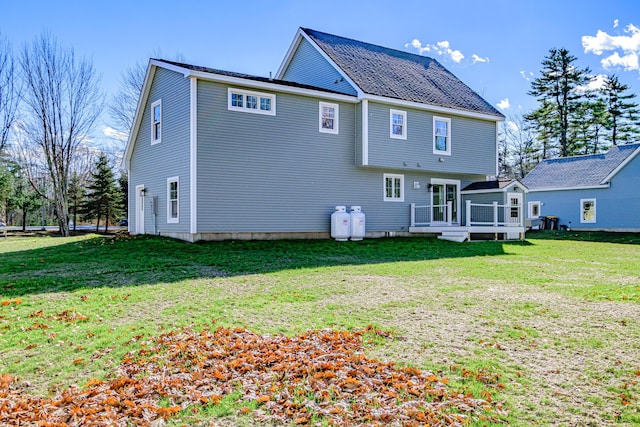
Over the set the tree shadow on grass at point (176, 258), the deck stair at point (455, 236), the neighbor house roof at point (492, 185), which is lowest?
the tree shadow on grass at point (176, 258)

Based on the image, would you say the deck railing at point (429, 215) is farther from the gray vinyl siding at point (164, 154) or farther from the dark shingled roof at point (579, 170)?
the dark shingled roof at point (579, 170)

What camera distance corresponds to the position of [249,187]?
48.7 feet

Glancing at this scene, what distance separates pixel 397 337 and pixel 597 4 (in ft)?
56.0

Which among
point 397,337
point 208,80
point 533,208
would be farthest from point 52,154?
point 533,208

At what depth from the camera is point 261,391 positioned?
3.64 metres

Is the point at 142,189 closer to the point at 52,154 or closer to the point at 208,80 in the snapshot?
the point at 208,80

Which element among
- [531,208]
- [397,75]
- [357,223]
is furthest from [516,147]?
[357,223]

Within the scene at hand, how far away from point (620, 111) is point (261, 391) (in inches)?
1790

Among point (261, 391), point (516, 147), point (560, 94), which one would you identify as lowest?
point (261, 391)

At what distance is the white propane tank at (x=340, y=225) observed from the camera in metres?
15.9

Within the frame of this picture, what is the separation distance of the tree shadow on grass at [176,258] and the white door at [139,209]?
113 inches

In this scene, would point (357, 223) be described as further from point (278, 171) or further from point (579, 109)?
point (579, 109)

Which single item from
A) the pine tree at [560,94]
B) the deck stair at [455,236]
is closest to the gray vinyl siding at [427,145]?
the deck stair at [455,236]

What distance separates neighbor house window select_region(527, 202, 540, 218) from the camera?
29828 mm
